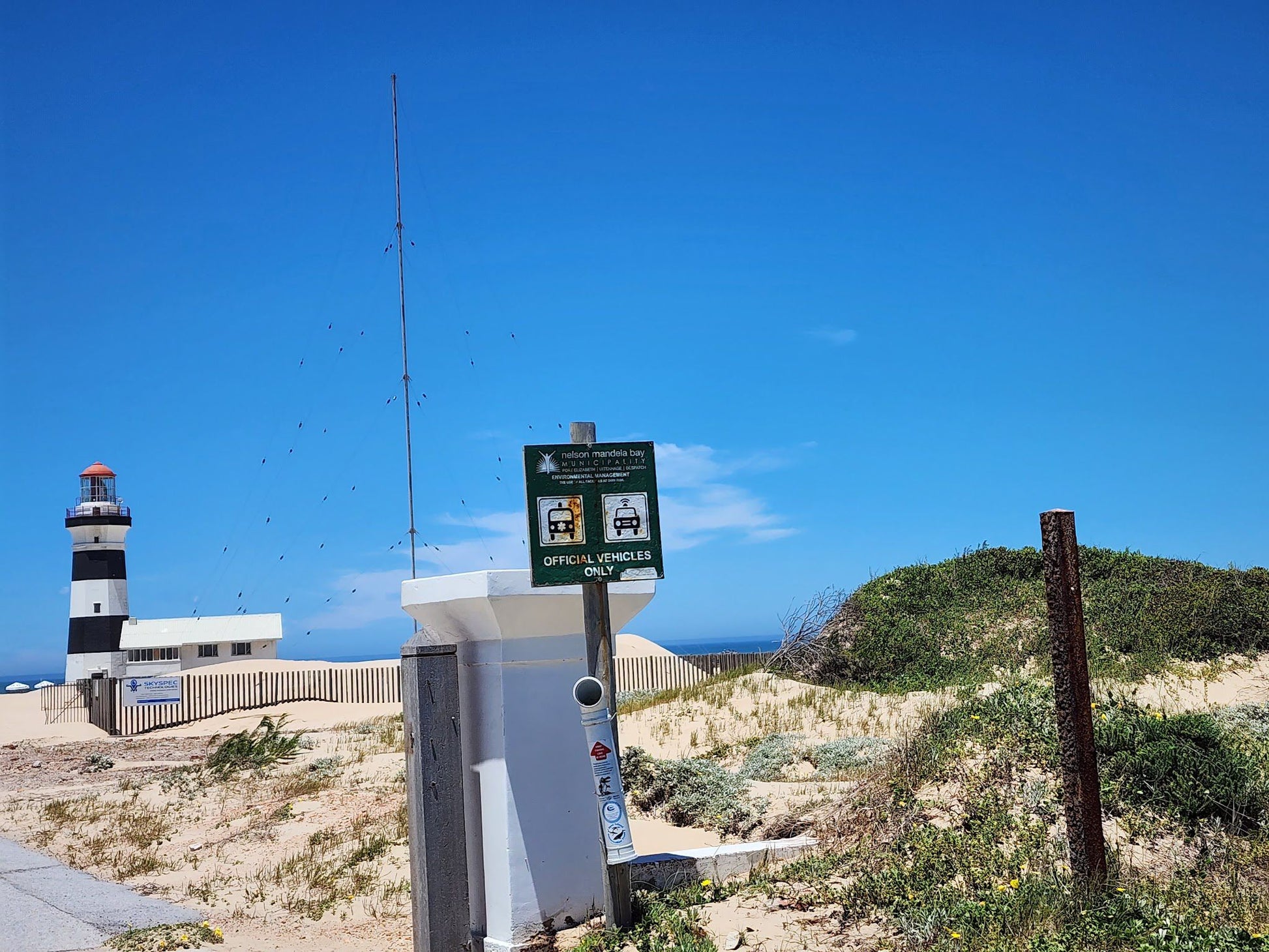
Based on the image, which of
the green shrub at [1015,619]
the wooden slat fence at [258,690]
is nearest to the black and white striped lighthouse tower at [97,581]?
the wooden slat fence at [258,690]

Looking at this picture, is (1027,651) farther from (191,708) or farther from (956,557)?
(191,708)

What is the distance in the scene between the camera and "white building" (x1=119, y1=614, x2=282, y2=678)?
127 ft

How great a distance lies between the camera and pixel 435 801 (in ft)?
19.0

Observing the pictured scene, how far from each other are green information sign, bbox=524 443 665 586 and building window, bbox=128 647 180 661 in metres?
37.4

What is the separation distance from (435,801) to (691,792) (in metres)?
4.21

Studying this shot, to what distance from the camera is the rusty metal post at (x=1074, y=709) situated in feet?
17.7

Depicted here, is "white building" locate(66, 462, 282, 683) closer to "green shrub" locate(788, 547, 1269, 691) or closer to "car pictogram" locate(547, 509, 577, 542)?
"green shrub" locate(788, 547, 1269, 691)

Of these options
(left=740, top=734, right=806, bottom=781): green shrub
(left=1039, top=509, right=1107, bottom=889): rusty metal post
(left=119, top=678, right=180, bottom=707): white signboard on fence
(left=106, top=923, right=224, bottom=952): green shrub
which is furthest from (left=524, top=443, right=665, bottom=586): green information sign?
(left=119, top=678, right=180, bottom=707): white signboard on fence

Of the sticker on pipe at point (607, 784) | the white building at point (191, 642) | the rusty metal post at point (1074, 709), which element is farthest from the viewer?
the white building at point (191, 642)

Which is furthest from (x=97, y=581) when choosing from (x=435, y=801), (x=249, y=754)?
(x=435, y=801)

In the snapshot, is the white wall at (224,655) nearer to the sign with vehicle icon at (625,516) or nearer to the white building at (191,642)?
the white building at (191,642)

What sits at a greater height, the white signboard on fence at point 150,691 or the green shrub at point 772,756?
the white signboard on fence at point 150,691

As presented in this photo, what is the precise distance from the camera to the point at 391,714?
84.2 feet

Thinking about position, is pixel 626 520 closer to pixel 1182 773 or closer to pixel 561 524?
pixel 561 524
